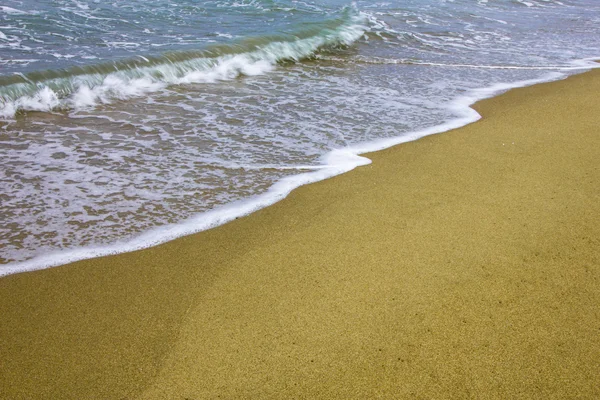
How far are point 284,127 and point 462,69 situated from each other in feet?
14.2

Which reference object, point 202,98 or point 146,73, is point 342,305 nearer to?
point 202,98

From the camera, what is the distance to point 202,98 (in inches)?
278

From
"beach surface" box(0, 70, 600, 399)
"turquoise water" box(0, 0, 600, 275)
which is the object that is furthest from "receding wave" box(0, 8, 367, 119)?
"beach surface" box(0, 70, 600, 399)

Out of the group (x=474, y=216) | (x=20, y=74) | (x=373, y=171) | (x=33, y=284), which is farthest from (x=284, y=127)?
(x=20, y=74)

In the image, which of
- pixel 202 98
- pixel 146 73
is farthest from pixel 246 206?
pixel 146 73

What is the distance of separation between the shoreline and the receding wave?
3282 mm

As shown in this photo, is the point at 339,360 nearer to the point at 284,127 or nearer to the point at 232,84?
the point at 284,127

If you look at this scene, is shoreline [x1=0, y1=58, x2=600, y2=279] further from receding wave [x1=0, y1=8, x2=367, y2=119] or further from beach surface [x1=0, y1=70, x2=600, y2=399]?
receding wave [x1=0, y1=8, x2=367, y2=119]

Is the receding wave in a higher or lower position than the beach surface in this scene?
higher

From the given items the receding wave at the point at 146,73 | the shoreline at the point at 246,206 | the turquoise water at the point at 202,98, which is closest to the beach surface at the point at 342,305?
the shoreline at the point at 246,206

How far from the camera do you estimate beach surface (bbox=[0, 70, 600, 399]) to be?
8.22 ft

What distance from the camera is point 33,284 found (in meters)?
3.14

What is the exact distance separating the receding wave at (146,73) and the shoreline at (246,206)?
328 centimetres

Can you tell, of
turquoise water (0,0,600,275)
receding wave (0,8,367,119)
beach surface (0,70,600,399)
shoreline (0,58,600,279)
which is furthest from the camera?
receding wave (0,8,367,119)
